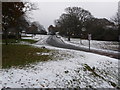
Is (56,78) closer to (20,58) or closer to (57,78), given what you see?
(57,78)

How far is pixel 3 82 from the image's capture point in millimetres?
6414

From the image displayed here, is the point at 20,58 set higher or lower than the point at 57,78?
higher

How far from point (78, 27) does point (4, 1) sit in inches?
1301

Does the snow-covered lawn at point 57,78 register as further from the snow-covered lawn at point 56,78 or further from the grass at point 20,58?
the grass at point 20,58

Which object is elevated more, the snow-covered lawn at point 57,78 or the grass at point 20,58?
the grass at point 20,58

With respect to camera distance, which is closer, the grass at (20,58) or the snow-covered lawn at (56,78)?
the snow-covered lawn at (56,78)

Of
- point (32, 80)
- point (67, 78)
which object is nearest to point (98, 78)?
point (67, 78)

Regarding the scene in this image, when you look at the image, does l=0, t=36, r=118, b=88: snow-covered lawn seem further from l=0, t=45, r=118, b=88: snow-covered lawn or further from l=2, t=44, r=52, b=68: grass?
l=2, t=44, r=52, b=68: grass

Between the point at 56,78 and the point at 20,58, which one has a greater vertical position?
the point at 20,58

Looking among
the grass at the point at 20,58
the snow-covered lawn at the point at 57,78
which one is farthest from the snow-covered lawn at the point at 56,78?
the grass at the point at 20,58

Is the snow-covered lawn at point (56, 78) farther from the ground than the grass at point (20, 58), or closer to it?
closer to it

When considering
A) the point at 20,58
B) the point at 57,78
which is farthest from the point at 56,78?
the point at 20,58

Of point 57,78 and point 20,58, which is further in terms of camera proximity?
point 20,58

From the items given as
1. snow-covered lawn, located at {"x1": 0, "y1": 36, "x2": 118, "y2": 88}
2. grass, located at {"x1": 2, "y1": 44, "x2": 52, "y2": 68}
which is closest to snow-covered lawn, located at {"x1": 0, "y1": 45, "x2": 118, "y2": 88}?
snow-covered lawn, located at {"x1": 0, "y1": 36, "x2": 118, "y2": 88}
